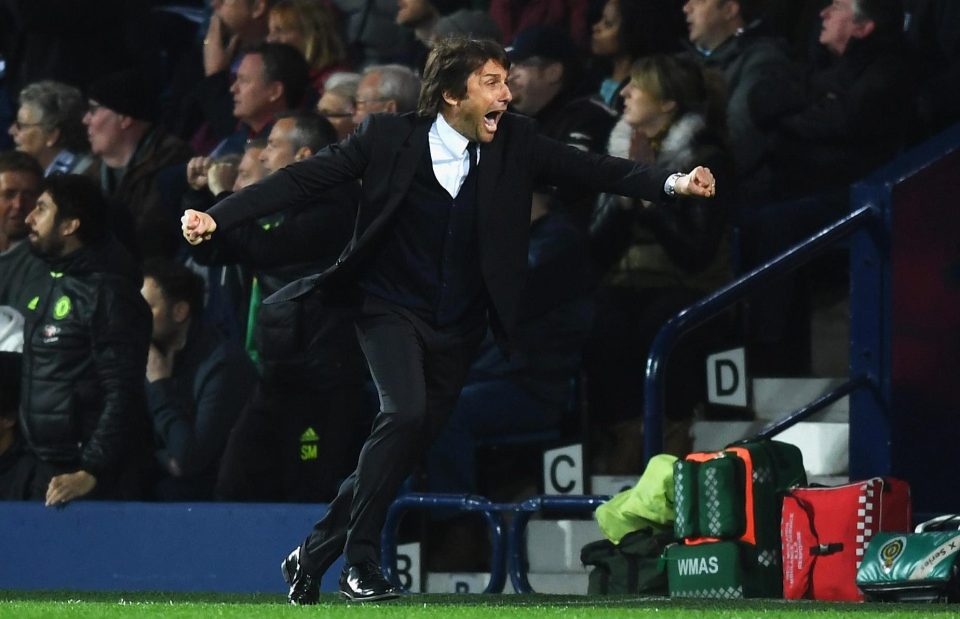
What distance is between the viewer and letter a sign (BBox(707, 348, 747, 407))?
8.70 m

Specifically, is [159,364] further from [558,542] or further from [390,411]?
[390,411]

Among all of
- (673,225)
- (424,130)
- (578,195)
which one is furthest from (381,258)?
(578,195)

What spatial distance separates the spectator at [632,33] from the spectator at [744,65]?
0.10 m

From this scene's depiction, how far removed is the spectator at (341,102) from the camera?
9.65 metres

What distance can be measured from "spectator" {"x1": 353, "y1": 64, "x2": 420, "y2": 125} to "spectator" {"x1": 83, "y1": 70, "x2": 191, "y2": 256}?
1.33 m

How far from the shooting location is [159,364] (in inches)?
374

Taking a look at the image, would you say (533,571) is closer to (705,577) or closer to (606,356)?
(606,356)

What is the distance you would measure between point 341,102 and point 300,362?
1650mm

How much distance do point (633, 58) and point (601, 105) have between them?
487 mm

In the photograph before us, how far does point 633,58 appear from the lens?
9.68 meters

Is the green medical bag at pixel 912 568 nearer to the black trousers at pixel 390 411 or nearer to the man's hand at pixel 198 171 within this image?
the black trousers at pixel 390 411

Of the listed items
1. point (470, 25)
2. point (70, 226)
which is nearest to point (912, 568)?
point (470, 25)

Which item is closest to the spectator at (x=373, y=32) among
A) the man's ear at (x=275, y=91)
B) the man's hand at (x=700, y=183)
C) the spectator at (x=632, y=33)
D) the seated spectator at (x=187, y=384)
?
the man's ear at (x=275, y=91)

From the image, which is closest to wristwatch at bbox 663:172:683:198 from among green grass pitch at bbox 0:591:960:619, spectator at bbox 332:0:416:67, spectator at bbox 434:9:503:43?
green grass pitch at bbox 0:591:960:619
